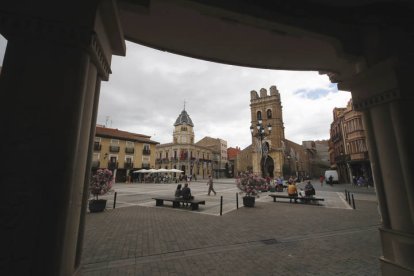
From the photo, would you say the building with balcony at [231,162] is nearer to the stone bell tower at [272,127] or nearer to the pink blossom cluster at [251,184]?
the stone bell tower at [272,127]

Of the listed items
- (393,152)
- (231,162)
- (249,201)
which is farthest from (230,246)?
(231,162)

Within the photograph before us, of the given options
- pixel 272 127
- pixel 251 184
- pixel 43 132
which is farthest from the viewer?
pixel 272 127

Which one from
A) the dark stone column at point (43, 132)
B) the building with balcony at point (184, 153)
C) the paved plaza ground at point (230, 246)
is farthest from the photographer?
the building with balcony at point (184, 153)

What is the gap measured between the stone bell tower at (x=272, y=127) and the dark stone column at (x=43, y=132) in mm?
41895

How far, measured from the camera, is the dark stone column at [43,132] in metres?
1.31

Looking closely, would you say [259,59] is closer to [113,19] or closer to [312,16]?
[312,16]

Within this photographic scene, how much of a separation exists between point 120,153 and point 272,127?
107ft

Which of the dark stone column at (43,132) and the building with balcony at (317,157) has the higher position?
the building with balcony at (317,157)

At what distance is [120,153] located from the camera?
38531mm

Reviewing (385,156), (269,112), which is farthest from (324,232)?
(269,112)

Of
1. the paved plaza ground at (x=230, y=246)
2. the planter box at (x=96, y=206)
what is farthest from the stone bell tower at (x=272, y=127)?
the planter box at (x=96, y=206)

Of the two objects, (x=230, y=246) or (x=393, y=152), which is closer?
(x=393, y=152)

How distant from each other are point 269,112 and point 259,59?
154 ft

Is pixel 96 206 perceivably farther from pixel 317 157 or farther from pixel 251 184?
pixel 317 157
